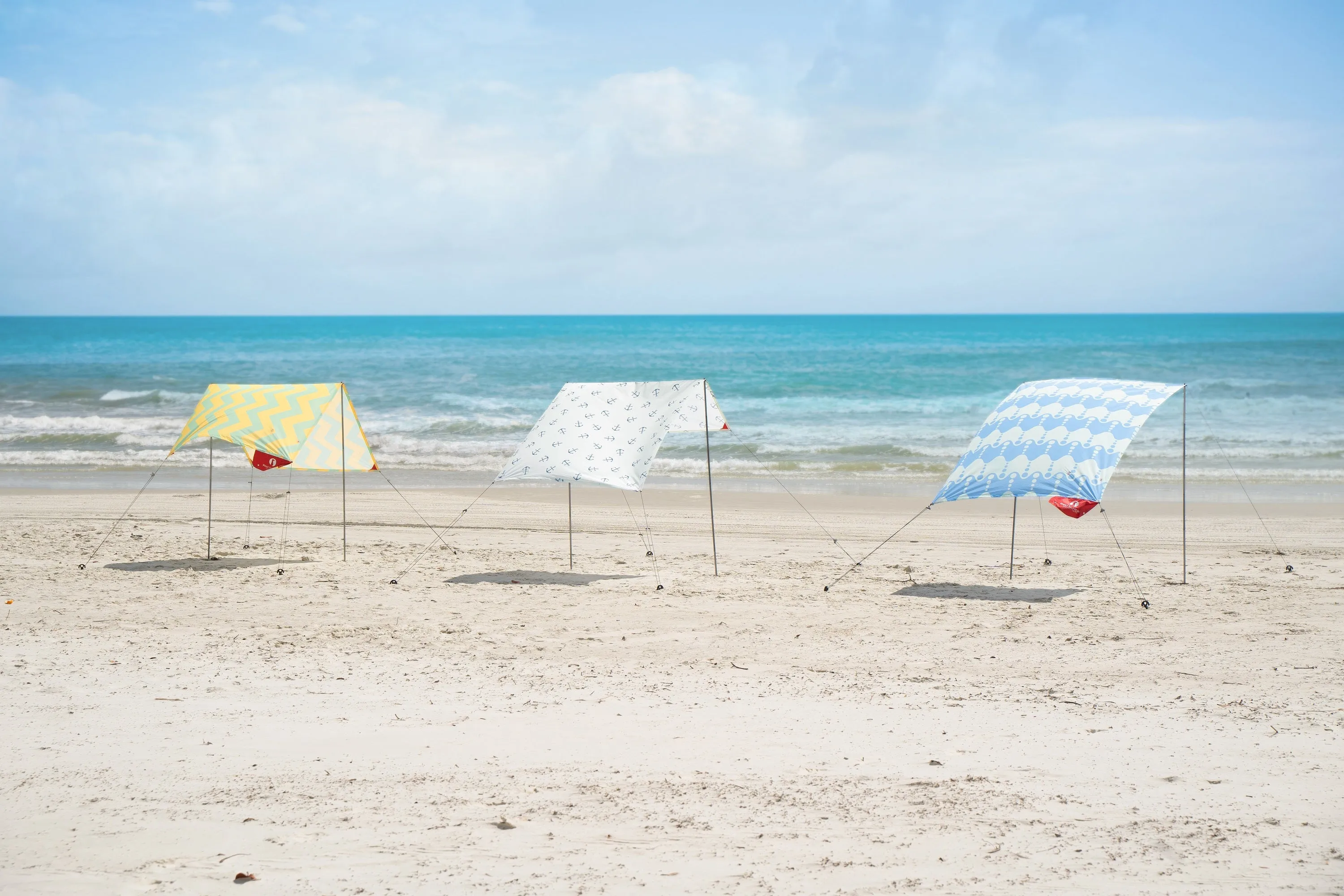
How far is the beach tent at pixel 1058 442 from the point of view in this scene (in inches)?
386

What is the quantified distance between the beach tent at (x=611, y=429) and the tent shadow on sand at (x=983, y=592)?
7.20 ft

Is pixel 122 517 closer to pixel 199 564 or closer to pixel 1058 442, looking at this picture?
pixel 199 564

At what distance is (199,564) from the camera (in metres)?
11.9

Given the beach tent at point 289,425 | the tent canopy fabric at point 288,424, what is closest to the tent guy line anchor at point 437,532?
the beach tent at point 289,425

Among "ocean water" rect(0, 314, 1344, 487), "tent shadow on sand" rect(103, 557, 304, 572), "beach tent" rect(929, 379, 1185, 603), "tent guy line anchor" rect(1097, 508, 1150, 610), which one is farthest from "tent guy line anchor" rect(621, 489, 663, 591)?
"tent guy line anchor" rect(1097, 508, 1150, 610)

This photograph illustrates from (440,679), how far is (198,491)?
12.1 metres

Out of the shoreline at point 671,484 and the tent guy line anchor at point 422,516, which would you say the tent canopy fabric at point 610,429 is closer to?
the tent guy line anchor at point 422,516

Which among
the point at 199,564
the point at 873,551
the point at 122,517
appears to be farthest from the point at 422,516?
the point at 873,551

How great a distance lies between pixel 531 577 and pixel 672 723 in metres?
5.09

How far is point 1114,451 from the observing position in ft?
32.0

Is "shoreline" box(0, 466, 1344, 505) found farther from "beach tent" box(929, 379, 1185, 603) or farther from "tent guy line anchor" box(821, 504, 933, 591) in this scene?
"beach tent" box(929, 379, 1185, 603)

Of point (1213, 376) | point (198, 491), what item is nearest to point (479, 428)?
point (198, 491)

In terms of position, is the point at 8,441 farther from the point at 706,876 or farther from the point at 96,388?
the point at 706,876

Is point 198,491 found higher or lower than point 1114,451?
lower
